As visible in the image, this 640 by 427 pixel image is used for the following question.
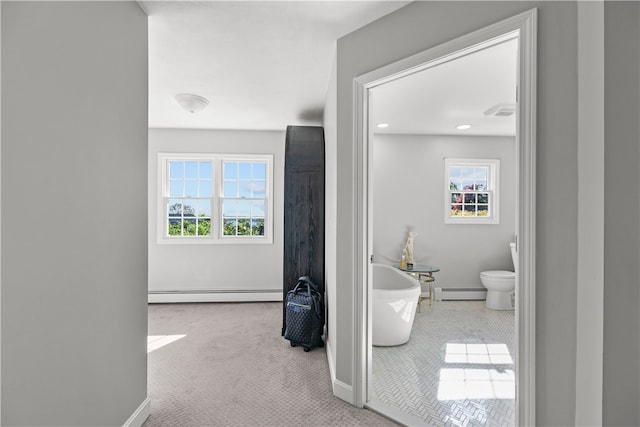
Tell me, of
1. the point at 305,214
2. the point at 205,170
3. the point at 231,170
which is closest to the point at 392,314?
the point at 305,214

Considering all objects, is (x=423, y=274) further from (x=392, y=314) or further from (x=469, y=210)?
(x=392, y=314)

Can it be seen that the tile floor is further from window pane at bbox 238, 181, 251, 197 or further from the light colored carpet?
window pane at bbox 238, 181, 251, 197

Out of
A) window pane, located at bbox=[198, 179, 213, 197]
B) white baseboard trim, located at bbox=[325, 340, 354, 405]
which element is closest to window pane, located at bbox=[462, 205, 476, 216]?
white baseboard trim, located at bbox=[325, 340, 354, 405]

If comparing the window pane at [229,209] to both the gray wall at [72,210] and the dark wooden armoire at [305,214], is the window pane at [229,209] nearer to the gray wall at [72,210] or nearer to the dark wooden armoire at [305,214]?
the dark wooden armoire at [305,214]

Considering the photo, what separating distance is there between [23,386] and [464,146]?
17.4 ft

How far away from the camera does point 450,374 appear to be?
107 inches

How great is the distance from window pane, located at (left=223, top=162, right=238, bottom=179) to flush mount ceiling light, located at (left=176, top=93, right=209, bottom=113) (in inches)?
55.4

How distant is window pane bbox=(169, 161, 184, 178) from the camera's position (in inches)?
196

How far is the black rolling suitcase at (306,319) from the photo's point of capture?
10.4ft

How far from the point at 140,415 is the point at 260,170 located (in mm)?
3563

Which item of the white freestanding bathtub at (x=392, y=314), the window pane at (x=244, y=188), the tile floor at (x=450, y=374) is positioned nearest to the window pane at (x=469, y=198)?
the tile floor at (x=450, y=374)

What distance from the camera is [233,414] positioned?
2166 millimetres

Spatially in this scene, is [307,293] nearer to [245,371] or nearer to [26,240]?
[245,371]

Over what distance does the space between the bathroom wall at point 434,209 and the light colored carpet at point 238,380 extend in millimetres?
2252
